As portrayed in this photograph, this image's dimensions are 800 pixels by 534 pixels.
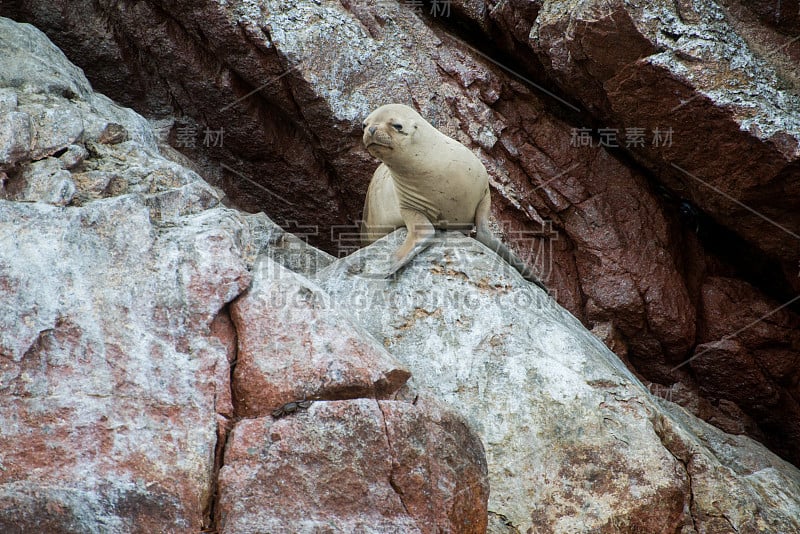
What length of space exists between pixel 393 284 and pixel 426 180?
2.50ft

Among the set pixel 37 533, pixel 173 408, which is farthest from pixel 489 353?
pixel 37 533

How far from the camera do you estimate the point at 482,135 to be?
655 centimetres

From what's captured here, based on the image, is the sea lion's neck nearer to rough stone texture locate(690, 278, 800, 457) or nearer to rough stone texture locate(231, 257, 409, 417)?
rough stone texture locate(231, 257, 409, 417)

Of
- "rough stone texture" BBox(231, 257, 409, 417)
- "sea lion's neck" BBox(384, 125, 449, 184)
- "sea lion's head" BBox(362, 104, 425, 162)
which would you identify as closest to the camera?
"rough stone texture" BBox(231, 257, 409, 417)

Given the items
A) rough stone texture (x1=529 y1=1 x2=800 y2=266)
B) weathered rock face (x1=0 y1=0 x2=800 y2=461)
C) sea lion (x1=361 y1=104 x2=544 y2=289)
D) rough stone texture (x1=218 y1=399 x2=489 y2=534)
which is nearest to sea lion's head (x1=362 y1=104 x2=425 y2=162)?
sea lion (x1=361 y1=104 x2=544 y2=289)

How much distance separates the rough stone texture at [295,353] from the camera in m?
3.54

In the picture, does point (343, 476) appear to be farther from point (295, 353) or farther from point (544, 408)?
point (544, 408)

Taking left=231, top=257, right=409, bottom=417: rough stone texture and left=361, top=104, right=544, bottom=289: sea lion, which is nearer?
left=231, top=257, right=409, bottom=417: rough stone texture

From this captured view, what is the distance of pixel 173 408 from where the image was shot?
11.1 feet

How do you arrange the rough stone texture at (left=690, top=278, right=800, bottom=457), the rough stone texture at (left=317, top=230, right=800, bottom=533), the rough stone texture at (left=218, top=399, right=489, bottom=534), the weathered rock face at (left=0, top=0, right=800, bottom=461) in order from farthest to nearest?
the rough stone texture at (left=690, top=278, right=800, bottom=457) → the weathered rock face at (left=0, top=0, right=800, bottom=461) → the rough stone texture at (left=317, top=230, right=800, bottom=533) → the rough stone texture at (left=218, top=399, right=489, bottom=534)

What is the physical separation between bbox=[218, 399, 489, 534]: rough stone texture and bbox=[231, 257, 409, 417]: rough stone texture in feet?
0.31

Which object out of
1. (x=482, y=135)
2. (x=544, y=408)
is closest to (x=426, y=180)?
(x=482, y=135)

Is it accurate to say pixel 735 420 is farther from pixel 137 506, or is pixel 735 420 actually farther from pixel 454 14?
pixel 137 506

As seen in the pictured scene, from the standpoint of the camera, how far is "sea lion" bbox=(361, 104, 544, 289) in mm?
5000
